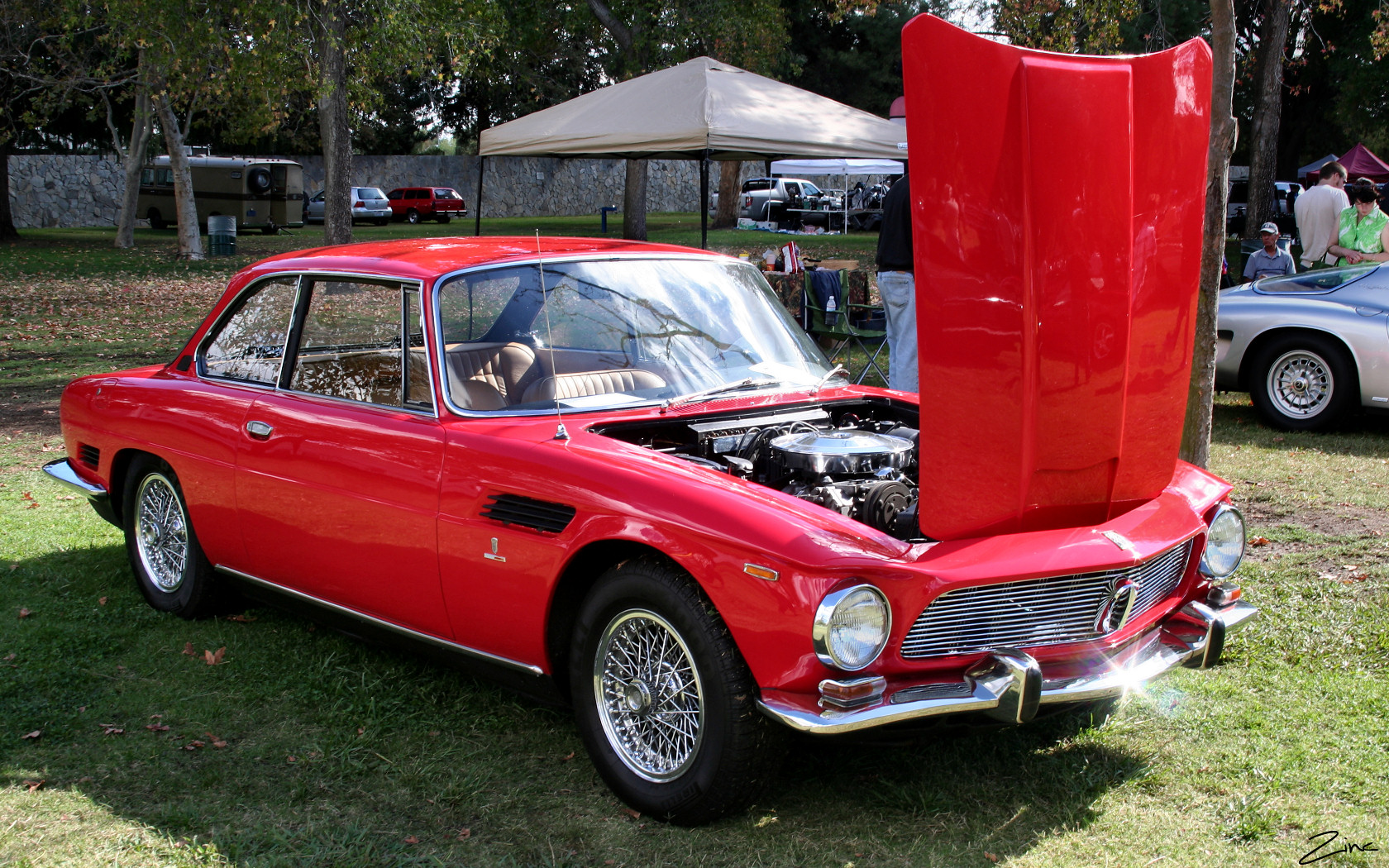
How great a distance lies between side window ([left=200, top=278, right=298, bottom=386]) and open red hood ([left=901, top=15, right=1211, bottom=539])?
8.93 ft

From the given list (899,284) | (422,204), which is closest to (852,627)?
(899,284)

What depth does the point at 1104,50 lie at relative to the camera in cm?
1238

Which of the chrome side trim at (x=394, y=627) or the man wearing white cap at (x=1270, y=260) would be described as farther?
the man wearing white cap at (x=1270, y=260)

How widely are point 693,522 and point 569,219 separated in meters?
41.3

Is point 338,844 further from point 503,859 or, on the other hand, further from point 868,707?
point 868,707

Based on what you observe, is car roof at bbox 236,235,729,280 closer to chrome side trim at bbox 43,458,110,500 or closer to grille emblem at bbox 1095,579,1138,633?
chrome side trim at bbox 43,458,110,500

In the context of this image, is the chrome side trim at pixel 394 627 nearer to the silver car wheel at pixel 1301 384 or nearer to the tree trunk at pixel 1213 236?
the tree trunk at pixel 1213 236

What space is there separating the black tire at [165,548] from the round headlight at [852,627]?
10.1ft

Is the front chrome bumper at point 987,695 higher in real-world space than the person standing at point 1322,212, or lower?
lower

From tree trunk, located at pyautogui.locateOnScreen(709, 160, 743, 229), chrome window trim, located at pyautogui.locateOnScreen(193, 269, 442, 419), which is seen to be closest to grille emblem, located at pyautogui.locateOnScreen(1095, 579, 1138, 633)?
chrome window trim, located at pyautogui.locateOnScreen(193, 269, 442, 419)

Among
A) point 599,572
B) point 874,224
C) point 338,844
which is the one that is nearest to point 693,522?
point 599,572

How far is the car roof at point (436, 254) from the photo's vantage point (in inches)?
169

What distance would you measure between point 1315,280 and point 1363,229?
7.57 feet

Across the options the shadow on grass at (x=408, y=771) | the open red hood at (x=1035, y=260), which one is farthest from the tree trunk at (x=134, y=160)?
the open red hood at (x=1035, y=260)
